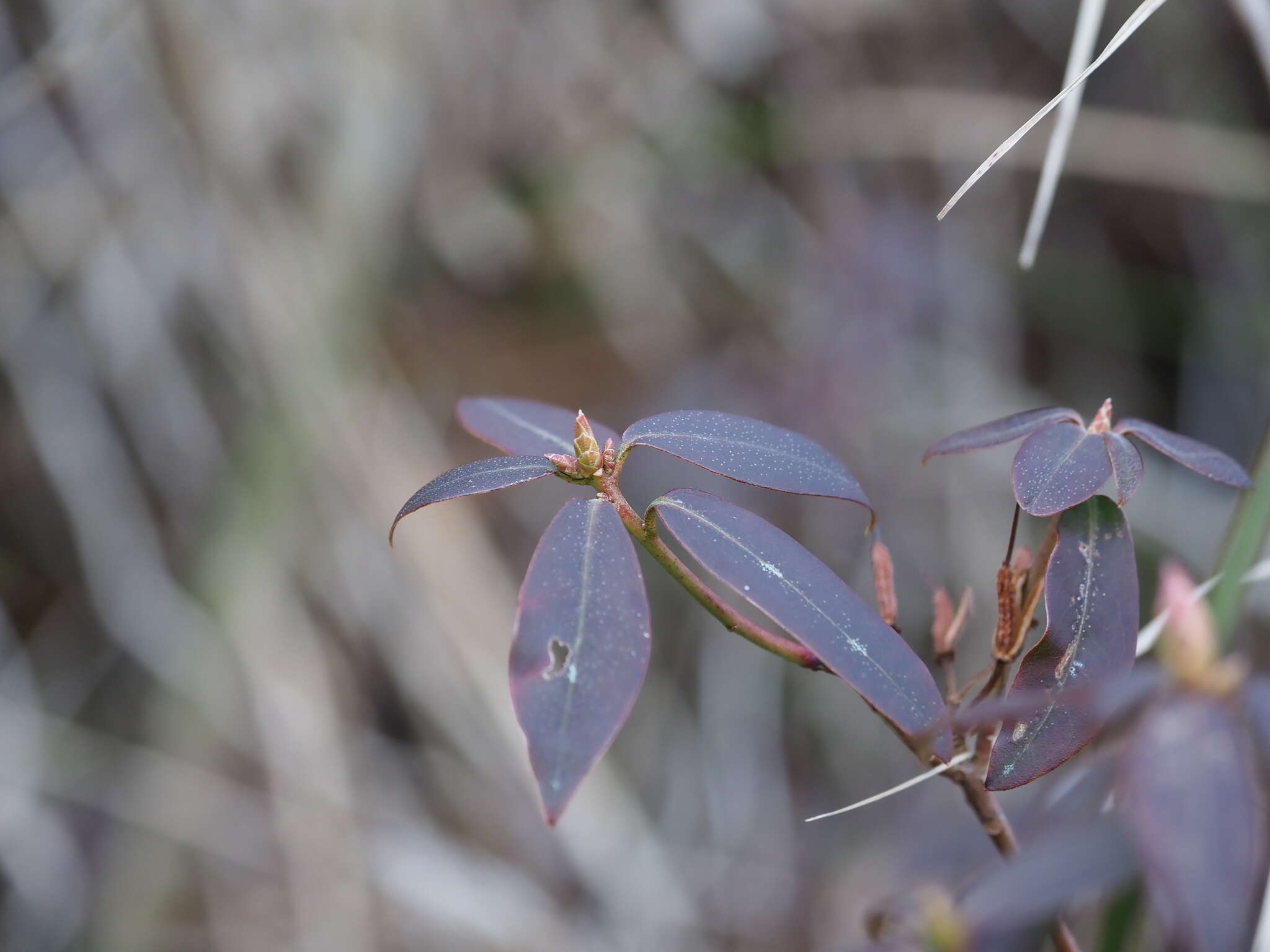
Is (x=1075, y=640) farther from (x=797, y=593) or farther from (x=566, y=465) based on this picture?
(x=566, y=465)

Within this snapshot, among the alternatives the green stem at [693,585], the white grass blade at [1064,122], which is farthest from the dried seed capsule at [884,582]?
the white grass blade at [1064,122]

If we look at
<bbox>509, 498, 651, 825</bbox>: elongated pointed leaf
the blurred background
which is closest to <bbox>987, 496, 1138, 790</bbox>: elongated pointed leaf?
<bbox>509, 498, 651, 825</bbox>: elongated pointed leaf

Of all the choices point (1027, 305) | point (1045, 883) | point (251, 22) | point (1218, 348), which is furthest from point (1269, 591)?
point (251, 22)

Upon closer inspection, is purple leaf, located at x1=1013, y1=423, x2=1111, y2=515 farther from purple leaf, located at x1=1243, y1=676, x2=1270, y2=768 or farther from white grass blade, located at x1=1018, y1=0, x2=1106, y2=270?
white grass blade, located at x1=1018, y1=0, x2=1106, y2=270

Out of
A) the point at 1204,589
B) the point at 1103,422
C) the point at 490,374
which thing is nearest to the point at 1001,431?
the point at 1103,422

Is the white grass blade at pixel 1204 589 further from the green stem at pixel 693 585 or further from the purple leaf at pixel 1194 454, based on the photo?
the green stem at pixel 693 585

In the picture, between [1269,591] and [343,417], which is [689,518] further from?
[1269,591]
